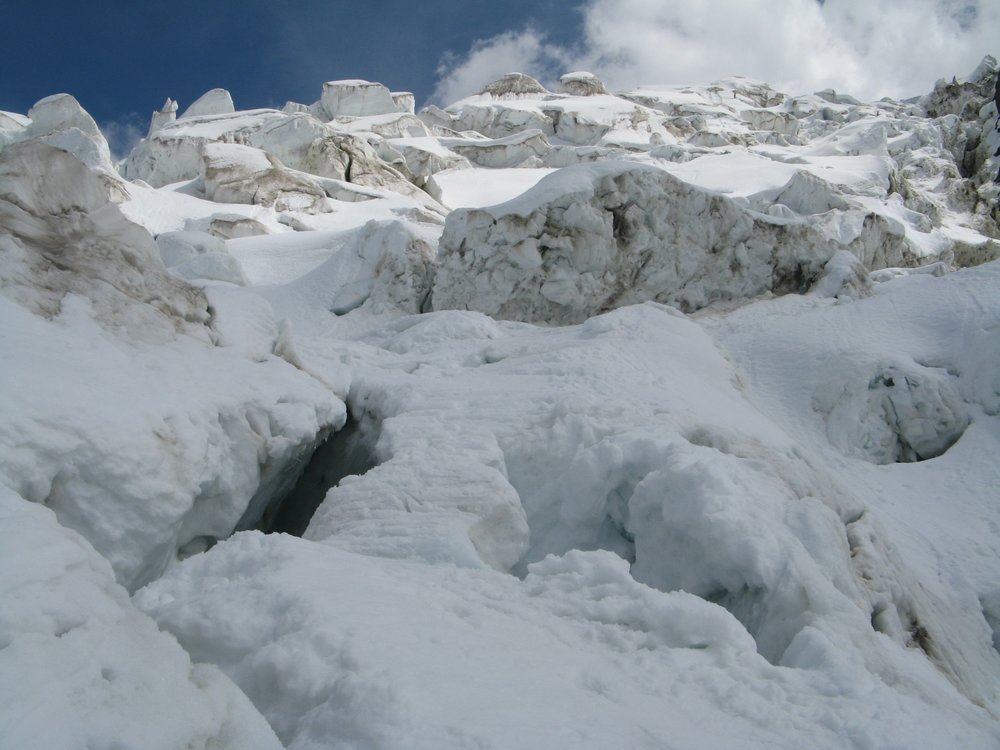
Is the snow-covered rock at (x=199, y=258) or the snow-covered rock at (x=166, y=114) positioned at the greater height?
the snow-covered rock at (x=166, y=114)

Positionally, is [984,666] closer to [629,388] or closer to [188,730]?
[629,388]

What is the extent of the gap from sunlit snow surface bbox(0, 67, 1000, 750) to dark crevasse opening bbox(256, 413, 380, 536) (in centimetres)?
15

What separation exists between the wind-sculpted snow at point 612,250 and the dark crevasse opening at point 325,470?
227 inches

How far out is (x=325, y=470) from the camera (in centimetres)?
666

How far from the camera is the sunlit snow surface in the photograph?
2.41 metres

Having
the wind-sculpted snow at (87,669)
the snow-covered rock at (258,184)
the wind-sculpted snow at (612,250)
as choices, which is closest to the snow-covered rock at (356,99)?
the snow-covered rock at (258,184)

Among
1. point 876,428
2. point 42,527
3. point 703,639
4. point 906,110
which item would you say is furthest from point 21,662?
point 906,110

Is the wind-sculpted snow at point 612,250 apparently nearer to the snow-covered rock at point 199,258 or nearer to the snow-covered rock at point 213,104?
the snow-covered rock at point 199,258

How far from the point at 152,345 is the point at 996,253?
32.4m

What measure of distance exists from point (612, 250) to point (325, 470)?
23.8ft

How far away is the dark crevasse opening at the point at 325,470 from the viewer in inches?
245

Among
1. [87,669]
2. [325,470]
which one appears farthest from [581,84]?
[87,669]

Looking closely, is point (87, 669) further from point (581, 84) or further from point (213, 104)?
point (581, 84)

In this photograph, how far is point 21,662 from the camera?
1.97m
